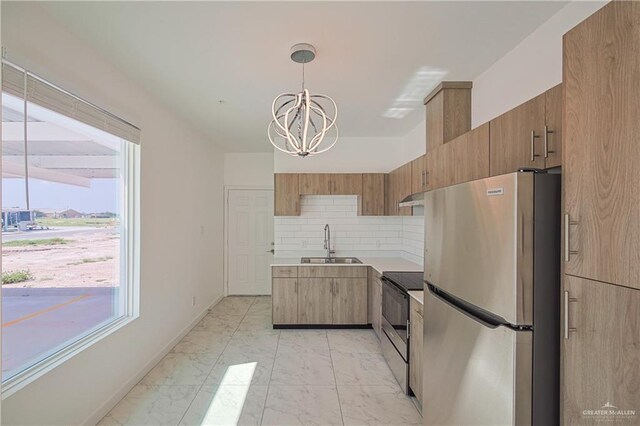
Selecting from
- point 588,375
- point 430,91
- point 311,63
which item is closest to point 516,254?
point 588,375

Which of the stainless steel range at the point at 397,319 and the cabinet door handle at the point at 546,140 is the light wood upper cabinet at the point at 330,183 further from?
the cabinet door handle at the point at 546,140

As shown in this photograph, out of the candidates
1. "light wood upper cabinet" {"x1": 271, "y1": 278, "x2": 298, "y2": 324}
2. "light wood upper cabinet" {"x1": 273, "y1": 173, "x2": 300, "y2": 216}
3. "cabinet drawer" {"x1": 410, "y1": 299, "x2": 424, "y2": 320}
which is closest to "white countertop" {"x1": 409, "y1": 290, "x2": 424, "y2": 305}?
"cabinet drawer" {"x1": 410, "y1": 299, "x2": 424, "y2": 320}

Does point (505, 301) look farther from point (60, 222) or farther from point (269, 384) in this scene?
point (60, 222)

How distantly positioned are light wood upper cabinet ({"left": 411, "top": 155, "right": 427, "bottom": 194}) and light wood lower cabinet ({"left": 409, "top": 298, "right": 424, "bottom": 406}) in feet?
3.72

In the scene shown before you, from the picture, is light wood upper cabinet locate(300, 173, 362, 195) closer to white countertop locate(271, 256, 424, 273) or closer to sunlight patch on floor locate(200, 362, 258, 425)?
white countertop locate(271, 256, 424, 273)

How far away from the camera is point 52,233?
1991mm

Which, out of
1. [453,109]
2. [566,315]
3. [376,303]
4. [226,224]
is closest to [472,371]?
[566,315]

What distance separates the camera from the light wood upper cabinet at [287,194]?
4398 millimetres

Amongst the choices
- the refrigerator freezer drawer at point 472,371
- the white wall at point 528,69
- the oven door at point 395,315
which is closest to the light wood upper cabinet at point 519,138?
the white wall at point 528,69

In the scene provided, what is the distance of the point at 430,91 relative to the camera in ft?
9.25

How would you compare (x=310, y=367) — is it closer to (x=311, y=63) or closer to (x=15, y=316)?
(x=15, y=316)

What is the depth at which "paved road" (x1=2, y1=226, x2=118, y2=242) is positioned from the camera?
1.75 m

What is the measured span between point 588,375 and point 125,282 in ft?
10.3

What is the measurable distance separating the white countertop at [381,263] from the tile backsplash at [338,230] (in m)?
0.19
